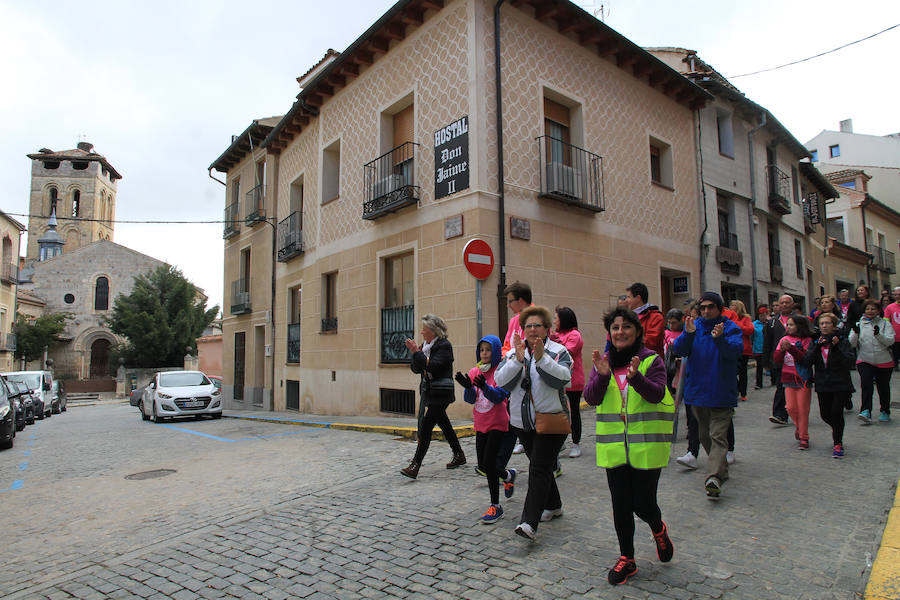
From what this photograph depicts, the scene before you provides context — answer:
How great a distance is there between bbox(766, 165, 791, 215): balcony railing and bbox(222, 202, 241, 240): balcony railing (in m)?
18.3

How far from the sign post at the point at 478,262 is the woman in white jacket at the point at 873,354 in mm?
5029

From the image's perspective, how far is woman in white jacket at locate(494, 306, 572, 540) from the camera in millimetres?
3812

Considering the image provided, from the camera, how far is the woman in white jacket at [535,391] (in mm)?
3812

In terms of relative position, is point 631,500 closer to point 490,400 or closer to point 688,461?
point 490,400

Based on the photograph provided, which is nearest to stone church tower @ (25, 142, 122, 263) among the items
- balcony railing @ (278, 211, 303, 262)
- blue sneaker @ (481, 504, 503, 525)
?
→ balcony railing @ (278, 211, 303, 262)

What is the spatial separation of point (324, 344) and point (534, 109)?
7572mm

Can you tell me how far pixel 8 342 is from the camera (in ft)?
127

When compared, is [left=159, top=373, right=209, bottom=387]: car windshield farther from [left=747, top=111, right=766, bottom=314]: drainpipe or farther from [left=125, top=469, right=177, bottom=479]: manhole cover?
[left=747, top=111, right=766, bottom=314]: drainpipe

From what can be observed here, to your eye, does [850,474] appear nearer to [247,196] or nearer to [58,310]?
[247,196]

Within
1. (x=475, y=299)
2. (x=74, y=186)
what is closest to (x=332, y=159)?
(x=475, y=299)

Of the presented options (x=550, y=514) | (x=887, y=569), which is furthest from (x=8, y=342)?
(x=887, y=569)

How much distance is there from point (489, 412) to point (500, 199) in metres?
6.16

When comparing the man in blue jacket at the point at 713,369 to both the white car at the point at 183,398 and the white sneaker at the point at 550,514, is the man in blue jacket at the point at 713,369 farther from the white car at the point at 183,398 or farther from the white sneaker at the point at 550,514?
the white car at the point at 183,398

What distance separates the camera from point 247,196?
19.9 metres
